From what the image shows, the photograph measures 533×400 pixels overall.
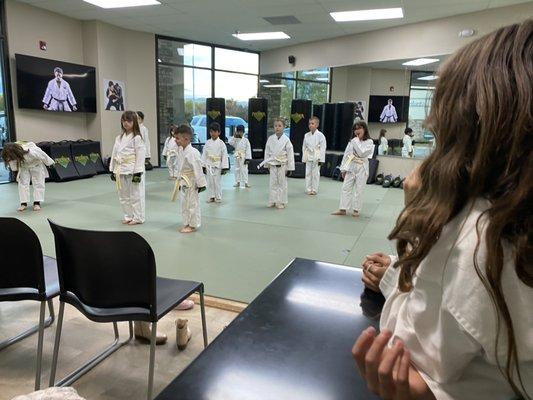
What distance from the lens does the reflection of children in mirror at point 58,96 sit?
7904mm

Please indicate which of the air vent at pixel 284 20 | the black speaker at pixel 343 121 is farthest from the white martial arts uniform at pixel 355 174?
the black speaker at pixel 343 121

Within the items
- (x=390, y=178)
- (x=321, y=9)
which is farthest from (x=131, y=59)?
(x=390, y=178)

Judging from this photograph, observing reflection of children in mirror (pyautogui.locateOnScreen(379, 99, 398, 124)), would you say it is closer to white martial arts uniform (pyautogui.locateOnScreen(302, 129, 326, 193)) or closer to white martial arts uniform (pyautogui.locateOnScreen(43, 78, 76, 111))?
white martial arts uniform (pyautogui.locateOnScreen(302, 129, 326, 193))

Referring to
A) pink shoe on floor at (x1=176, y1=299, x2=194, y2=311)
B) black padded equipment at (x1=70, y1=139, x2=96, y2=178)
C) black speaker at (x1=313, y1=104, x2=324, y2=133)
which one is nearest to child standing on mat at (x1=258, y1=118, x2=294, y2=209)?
pink shoe on floor at (x1=176, y1=299, x2=194, y2=311)

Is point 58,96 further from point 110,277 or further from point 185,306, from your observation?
point 110,277

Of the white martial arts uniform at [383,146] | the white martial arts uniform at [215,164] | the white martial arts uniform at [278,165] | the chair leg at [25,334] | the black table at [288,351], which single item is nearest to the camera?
the black table at [288,351]

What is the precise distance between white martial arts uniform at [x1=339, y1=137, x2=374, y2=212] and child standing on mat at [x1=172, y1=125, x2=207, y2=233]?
7.38 feet

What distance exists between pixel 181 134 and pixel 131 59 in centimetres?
601

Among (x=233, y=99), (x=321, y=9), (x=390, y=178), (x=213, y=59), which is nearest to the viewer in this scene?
(x=321, y=9)

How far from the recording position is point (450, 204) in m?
0.54

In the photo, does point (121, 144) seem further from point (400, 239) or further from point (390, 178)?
point (390, 178)

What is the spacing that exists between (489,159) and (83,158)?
9020 millimetres

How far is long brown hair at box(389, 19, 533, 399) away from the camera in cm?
48

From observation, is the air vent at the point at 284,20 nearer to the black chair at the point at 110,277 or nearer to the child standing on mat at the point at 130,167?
the child standing on mat at the point at 130,167
